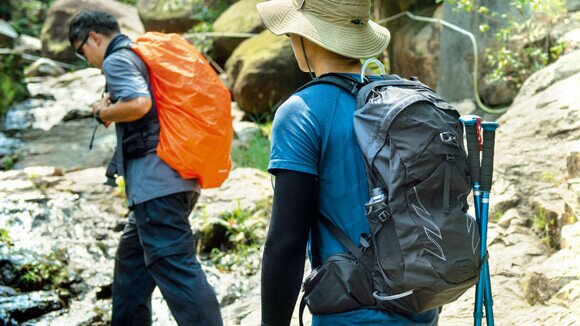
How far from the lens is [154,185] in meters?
4.21

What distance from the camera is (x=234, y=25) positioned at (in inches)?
558

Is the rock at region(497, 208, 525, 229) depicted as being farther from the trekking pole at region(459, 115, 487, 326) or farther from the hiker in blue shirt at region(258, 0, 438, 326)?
the hiker in blue shirt at region(258, 0, 438, 326)

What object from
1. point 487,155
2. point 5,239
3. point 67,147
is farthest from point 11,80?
point 487,155

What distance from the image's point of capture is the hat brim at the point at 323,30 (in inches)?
92.1

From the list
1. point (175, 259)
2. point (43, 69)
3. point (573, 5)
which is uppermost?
point (573, 5)

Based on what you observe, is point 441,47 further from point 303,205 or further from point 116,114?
point 303,205

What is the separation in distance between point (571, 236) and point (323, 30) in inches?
92.7

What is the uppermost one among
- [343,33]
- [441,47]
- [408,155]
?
[343,33]

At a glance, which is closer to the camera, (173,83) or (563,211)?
(173,83)

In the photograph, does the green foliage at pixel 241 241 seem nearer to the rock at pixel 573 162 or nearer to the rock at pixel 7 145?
the rock at pixel 573 162

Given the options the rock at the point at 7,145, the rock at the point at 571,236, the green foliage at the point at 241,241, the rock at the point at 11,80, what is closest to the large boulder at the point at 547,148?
the rock at the point at 571,236

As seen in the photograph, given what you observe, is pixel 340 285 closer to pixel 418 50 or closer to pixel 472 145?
pixel 472 145

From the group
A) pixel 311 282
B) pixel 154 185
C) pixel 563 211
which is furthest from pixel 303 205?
pixel 563 211

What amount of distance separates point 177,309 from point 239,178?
157 inches
